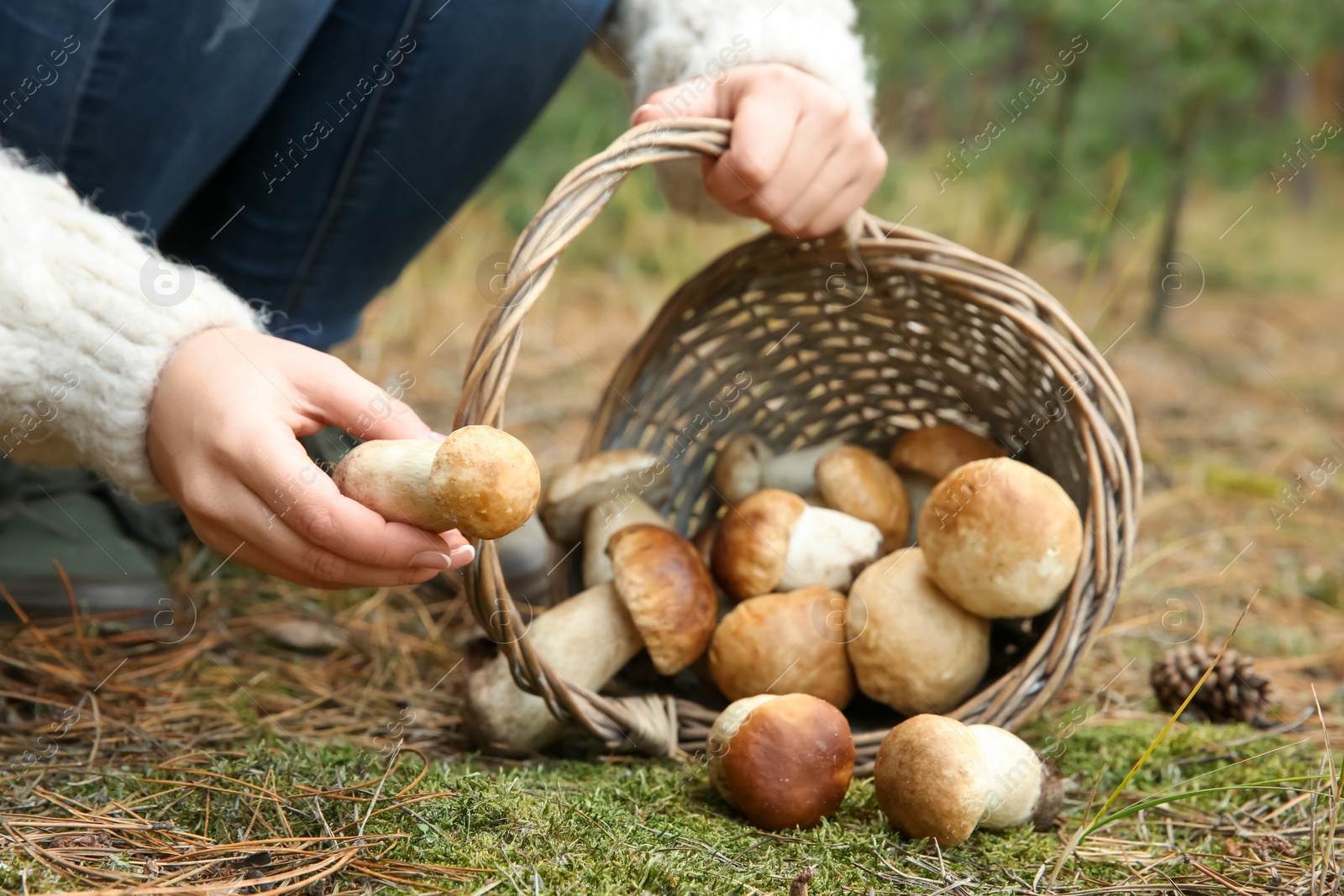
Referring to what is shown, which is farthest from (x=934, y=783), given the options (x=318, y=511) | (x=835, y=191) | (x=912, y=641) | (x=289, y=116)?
(x=289, y=116)

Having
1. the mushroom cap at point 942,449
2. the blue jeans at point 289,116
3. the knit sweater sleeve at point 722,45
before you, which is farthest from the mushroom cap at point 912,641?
the blue jeans at point 289,116

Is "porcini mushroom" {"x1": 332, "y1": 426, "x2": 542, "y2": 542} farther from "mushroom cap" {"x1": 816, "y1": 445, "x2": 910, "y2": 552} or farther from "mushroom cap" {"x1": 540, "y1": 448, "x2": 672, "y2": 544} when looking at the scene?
"mushroom cap" {"x1": 816, "y1": 445, "x2": 910, "y2": 552}

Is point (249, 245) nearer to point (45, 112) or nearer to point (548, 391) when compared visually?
point (45, 112)

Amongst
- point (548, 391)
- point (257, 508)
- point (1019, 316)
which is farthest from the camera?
point (548, 391)

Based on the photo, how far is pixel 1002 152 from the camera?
3.57 meters

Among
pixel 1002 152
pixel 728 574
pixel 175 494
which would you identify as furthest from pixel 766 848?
pixel 1002 152

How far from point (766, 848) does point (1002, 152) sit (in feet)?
10.6

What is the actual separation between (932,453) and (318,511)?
926 millimetres

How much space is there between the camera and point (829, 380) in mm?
1645

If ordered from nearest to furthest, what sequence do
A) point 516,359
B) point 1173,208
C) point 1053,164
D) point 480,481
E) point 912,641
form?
point 480,481 < point 516,359 < point 912,641 < point 1053,164 < point 1173,208

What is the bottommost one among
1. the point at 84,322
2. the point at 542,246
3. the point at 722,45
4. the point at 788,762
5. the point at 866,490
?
the point at 788,762

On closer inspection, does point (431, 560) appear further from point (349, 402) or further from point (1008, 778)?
point (1008, 778)

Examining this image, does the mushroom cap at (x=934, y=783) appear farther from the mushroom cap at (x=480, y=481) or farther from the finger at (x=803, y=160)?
the finger at (x=803, y=160)

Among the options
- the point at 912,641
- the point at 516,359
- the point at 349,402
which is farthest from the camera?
the point at 912,641
